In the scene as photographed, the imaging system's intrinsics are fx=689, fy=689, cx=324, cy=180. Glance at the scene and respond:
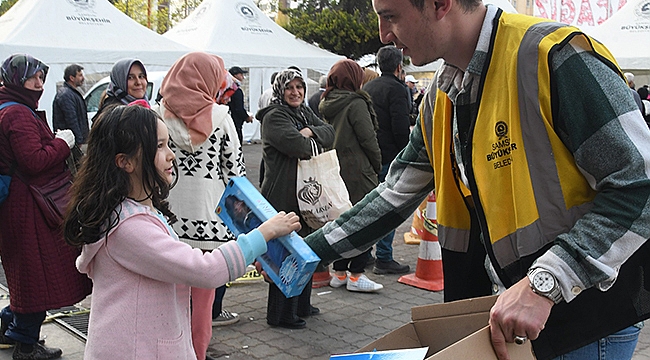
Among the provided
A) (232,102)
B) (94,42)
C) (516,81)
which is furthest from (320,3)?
(516,81)

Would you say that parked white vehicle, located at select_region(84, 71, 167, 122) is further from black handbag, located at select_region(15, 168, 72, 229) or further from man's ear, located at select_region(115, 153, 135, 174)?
man's ear, located at select_region(115, 153, 135, 174)

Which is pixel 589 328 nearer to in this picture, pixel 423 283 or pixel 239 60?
pixel 423 283

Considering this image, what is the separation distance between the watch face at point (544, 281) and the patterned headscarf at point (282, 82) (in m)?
4.01

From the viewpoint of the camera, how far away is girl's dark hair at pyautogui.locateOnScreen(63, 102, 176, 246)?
2.58 m

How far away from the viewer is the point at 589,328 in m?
1.74

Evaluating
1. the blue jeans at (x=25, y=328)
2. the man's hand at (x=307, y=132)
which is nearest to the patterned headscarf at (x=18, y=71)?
the blue jeans at (x=25, y=328)

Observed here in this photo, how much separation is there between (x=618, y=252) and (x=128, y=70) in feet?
14.8

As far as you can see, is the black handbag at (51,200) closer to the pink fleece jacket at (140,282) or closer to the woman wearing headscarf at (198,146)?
the woman wearing headscarf at (198,146)

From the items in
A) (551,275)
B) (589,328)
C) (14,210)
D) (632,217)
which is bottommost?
(14,210)

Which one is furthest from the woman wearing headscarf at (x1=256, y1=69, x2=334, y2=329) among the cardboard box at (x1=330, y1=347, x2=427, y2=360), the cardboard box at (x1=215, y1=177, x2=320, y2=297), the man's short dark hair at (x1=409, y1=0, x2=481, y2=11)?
the cardboard box at (x1=330, y1=347, x2=427, y2=360)

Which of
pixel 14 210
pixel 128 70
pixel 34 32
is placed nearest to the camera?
pixel 14 210

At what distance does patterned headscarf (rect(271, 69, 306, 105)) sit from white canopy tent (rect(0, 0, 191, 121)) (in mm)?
10448

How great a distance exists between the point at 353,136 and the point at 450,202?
4246 mm

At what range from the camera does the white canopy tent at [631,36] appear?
60.2 feet
